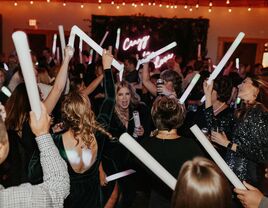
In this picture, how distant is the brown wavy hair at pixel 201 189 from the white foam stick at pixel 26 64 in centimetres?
57

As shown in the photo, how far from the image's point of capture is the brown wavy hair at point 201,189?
1.17 m

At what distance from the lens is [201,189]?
3.86 feet

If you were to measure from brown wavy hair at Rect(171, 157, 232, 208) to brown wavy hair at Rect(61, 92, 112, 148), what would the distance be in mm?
1057

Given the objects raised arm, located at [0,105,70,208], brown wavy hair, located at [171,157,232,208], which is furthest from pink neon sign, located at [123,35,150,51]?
brown wavy hair, located at [171,157,232,208]

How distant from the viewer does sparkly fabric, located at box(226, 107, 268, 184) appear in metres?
2.70

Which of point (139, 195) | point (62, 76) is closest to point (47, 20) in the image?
point (139, 195)

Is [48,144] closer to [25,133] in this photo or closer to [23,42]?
[23,42]

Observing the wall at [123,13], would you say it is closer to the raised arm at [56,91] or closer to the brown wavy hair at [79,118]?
the raised arm at [56,91]

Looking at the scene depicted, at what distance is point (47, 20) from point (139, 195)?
932cm

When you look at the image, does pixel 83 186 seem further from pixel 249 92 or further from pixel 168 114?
pixel 249 92

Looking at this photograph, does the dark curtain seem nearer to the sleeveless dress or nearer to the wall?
the wall

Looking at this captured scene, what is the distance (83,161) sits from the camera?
2203mm

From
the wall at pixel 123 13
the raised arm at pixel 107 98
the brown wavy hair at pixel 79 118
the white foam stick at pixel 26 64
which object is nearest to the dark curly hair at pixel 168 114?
the raised arm at pixel 107 98

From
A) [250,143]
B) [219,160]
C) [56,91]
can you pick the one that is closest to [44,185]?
[219,160]
